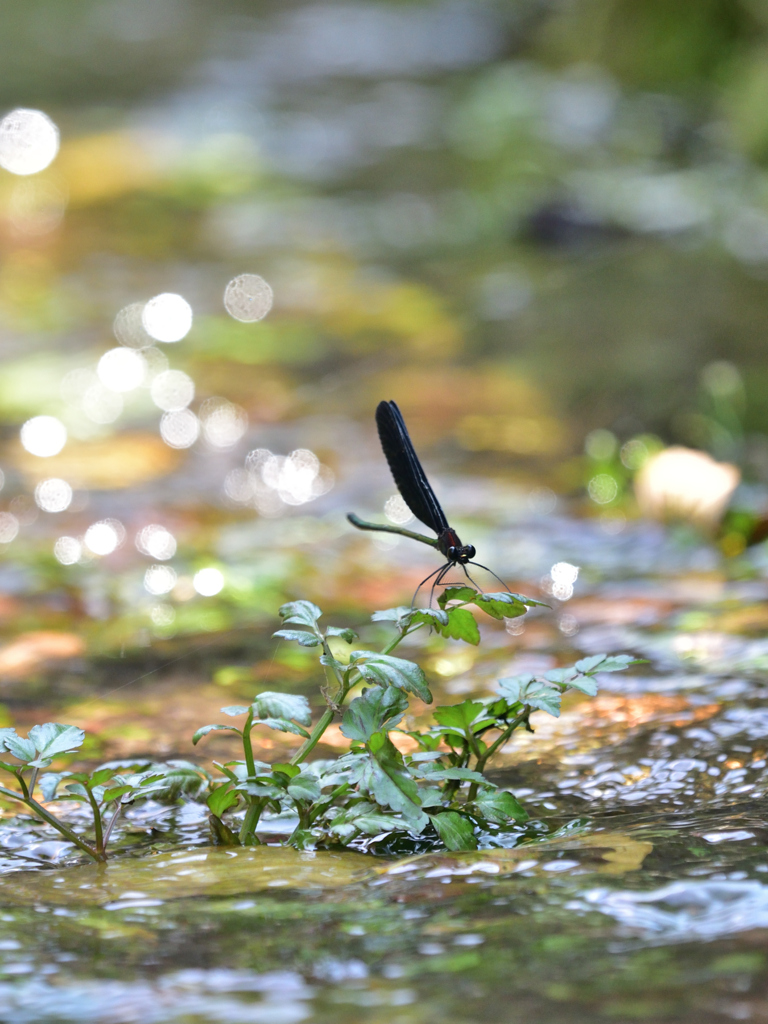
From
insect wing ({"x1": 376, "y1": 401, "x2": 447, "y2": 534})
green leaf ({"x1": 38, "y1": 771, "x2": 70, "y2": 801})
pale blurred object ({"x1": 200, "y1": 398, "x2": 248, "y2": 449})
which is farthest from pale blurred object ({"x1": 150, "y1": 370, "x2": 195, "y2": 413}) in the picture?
green leaf ({"x1": 38, "y1": 771, "x2": 70, "y2": 801})

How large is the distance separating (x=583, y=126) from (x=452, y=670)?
928 centimetres

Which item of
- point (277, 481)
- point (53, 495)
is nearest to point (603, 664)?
point (277, 481)

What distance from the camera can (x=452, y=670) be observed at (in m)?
2.59

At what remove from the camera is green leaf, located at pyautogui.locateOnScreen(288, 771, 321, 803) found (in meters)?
1.58

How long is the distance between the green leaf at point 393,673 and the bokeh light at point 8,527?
2.46 meters

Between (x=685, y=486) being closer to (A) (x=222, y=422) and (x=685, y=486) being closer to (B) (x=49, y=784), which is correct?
(A) (x=222, y=422)

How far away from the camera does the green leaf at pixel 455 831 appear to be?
1579mm

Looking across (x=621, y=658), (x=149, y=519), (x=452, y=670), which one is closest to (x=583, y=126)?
(x=149, y=519)

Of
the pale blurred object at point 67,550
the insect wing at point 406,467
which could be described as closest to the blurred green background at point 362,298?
the pale blurred object at point 67,550

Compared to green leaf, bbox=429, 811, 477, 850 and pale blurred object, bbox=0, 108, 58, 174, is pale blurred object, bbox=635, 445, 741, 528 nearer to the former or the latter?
green leaf, bbox=429, 811, 477, 850

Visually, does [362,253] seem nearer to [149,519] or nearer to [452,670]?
[149,519]

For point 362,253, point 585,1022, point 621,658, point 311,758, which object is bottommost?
point 585,1022

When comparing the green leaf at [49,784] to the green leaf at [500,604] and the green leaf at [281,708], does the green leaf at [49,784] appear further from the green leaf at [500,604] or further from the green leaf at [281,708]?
the green leaf at [500,604]

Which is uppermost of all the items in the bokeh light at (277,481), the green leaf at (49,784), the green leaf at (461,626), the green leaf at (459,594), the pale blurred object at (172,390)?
the pale blurred object at (172,390)
